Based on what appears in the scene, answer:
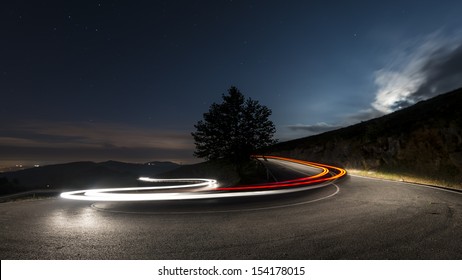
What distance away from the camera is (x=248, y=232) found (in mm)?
7840

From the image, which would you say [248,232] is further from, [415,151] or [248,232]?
[415,151]

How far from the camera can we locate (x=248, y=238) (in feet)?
23.7

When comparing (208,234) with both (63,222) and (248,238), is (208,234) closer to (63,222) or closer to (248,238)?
(248,238)

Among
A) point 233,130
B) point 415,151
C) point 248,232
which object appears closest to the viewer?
point 248,232

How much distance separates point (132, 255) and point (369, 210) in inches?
335

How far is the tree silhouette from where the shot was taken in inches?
1614

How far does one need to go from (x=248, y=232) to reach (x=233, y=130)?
34310 millimetres

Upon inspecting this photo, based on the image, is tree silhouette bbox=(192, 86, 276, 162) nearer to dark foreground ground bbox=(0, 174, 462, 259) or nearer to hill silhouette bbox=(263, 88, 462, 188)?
hill silhouette bbox=(263, 88, 462, 188)

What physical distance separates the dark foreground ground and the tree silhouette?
94.7 ft

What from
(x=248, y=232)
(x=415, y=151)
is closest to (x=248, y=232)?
(x=248, y=232)

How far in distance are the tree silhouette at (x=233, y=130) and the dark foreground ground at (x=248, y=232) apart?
28.9 meters

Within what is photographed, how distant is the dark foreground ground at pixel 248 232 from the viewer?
6133 millimetres

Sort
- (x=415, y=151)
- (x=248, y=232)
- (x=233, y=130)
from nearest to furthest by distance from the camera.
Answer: (x=248, y=232) → (x=415, y=151) → (x=233, y=130)
